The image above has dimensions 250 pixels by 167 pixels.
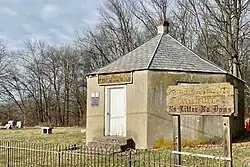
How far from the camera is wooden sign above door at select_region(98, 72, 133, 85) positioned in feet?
58.2

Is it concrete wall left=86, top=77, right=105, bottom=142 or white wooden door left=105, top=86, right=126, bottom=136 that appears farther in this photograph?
concrete wall left=86, top=77, right=105, bottom=142

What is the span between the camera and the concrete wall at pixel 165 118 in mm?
17156

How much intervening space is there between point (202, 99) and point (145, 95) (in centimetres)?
829

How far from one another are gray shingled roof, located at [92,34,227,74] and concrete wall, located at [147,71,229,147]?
0.35 metres

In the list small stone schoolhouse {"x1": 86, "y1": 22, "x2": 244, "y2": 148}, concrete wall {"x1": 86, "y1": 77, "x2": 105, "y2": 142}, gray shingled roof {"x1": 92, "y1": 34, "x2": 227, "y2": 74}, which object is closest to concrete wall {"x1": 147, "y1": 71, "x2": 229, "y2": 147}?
small stone schoolhouse {"x1": 86, "y1": 22, "x2": 244, "y2": 148}

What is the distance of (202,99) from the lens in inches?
355

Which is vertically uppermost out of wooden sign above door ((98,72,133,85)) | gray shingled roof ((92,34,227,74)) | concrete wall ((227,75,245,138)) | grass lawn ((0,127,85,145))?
gray shingled roof ((92,34,227,74))

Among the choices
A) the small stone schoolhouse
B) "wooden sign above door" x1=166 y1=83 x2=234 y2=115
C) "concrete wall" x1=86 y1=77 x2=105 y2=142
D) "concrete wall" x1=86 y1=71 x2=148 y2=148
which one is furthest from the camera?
"concrete wall" x1=86 y1=77 x2=105 y2=142

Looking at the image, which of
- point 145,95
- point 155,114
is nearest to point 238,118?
point 155,114

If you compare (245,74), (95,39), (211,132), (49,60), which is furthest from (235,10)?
(49,60)

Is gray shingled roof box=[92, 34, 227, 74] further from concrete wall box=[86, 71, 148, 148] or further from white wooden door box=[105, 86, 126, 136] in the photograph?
white wooden door box=[105, 86, 126, 136]

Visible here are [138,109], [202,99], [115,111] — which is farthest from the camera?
[115,111]

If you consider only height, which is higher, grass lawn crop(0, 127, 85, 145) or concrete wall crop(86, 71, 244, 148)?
concrete wall crop(86, 71, 244, 148)

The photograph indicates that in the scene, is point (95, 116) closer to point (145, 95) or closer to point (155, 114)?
point (145, 95)
